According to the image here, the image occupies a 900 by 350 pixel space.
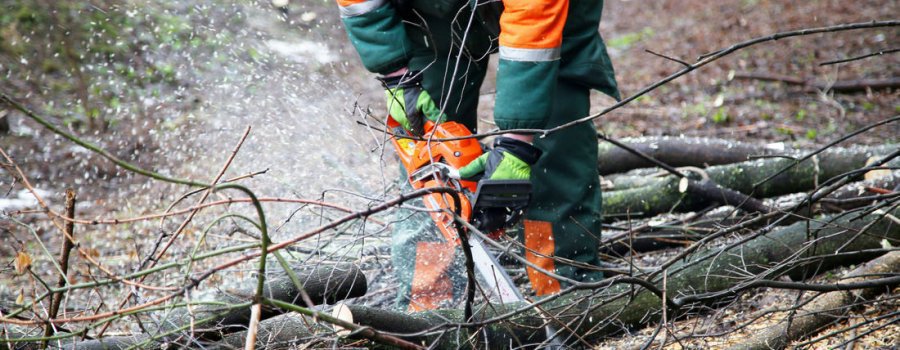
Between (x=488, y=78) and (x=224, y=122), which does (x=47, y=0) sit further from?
(x=488, y=78)

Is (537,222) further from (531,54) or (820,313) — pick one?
(820,313)

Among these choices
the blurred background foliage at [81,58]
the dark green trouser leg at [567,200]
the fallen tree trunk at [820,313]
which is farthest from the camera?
the blurred background foliage at [81,58]

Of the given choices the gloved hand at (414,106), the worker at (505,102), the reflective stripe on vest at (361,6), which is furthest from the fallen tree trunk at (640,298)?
the reflective stripe on vest at (361,6)

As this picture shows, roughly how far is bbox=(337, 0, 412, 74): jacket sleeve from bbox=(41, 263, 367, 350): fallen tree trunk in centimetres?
87

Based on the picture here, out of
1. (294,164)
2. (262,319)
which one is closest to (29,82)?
(294,164)

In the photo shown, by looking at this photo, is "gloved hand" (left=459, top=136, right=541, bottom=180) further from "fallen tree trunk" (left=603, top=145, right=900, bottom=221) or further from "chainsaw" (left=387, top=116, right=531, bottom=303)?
"fallen tree trunk" (left=603, top=145, right=900, bottom=221)

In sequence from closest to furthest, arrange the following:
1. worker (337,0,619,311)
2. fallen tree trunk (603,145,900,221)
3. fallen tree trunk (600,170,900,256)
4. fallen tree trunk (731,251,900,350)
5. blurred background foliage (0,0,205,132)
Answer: fallen tree trunk (731,251,900,350) < worker (337,0,619,311) < fallen tree trunk (600,170,900,256) < fallen tree trunk (603,145,900,221) < blurred background foliage (0,0,205,132)

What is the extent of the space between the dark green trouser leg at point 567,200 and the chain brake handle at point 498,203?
0.42 m

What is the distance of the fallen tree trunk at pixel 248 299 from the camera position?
2.10m

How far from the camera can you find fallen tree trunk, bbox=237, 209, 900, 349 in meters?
2.17

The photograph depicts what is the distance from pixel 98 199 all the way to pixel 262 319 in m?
3.12

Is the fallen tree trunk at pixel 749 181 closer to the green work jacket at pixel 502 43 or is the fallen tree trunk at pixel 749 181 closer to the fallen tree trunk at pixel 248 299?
the green work jacket at pixel 502 43

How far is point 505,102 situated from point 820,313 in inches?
49.4

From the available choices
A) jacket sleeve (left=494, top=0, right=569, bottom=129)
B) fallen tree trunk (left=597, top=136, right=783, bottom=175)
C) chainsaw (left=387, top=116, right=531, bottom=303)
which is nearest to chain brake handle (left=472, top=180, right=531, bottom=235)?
chainsaw (left=387, top=116, right=531, bottom=303)
